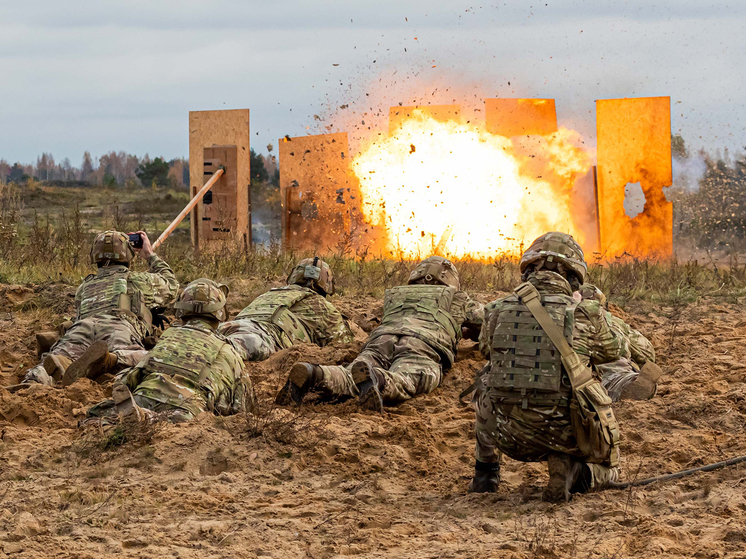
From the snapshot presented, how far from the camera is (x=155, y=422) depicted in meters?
5.17

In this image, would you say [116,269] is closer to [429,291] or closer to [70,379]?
[70,379]

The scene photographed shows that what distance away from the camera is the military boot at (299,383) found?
5.91 m

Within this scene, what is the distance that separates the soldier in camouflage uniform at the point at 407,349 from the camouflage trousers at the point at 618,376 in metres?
1.30

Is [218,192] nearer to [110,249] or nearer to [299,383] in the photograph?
[110,249]

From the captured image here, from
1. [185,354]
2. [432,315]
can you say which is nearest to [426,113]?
[432,315]

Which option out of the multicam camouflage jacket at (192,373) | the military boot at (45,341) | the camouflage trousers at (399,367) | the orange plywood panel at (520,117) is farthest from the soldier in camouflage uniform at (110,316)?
the orange plywood panel at (520,117)

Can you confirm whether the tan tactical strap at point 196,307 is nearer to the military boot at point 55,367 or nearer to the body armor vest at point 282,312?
the military boot at point 55,367

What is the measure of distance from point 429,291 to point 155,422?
9.57 ft

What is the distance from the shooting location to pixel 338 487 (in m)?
4.73

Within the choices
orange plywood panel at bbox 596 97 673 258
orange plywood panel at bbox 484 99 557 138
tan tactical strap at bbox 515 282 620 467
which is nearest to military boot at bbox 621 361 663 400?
tan tactical strap at bbox 515 282 620 467

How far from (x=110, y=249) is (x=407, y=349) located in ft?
9.56

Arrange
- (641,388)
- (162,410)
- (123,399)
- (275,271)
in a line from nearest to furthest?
(123,399)
(162,410)
(641,388)
(275,271)

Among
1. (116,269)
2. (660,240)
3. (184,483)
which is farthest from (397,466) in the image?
(660,240)

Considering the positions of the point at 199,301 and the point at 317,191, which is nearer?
the point at 199,301
